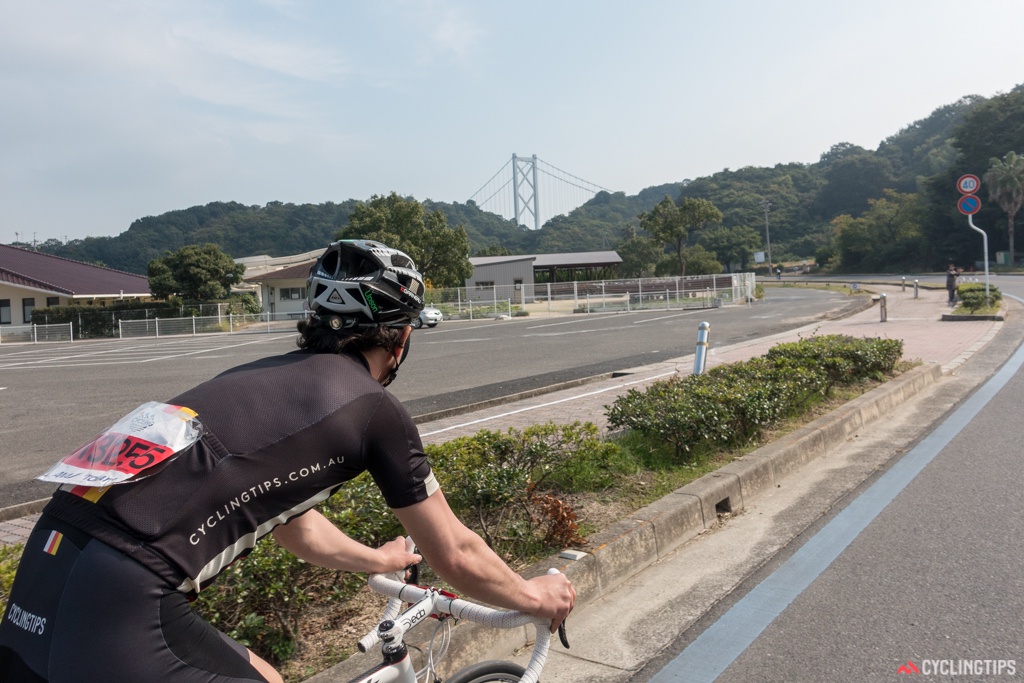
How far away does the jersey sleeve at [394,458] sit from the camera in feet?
5.88

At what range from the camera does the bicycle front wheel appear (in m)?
2.01

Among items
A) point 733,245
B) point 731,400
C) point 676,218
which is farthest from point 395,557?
point 733,245

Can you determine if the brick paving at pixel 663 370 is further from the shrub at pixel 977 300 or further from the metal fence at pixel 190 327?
the metal fence at pixel 190 327

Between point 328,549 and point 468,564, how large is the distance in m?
0.52

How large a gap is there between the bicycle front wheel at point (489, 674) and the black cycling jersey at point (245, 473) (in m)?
0.54

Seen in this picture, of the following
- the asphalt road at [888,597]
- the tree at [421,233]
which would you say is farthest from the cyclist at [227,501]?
the tree at [421,233]

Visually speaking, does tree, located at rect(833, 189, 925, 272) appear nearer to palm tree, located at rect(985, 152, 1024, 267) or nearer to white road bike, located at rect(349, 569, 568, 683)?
palm tree, located at rect(985, 152, 1024, 267)

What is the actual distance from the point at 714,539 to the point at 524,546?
1.40 m

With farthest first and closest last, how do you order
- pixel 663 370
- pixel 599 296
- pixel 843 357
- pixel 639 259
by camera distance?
1. pixel 639 259
2. pixel 599 296
3. pixel 663 370
4. pixel 843 357

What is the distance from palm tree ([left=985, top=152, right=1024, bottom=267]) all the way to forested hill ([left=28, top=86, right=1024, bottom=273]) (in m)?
3.69

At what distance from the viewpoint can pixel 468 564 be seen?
6.04ft

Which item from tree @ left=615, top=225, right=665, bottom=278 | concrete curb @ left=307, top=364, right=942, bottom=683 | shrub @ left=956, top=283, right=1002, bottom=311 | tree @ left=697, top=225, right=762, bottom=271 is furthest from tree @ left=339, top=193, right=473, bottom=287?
tree @ left=697, top=225, right=762, bottom=271

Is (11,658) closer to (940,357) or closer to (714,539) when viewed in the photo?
(714,539)

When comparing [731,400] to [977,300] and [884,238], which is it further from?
[884,238]
